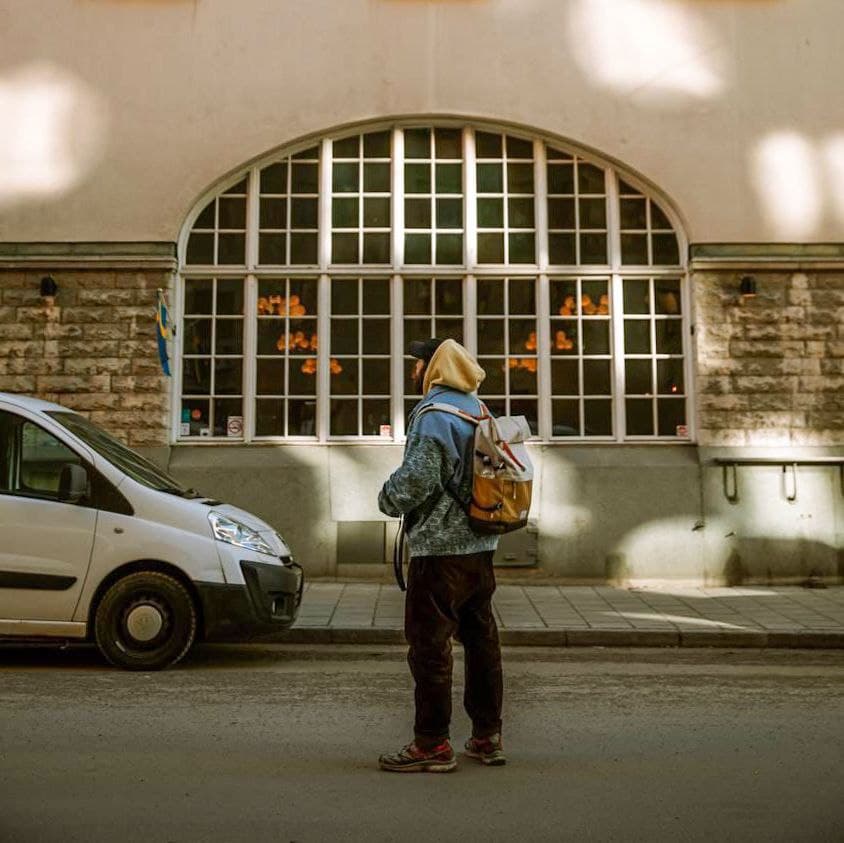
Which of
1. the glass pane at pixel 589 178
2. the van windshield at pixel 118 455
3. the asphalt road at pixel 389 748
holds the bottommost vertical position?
the asphalt road at pixel 389 748

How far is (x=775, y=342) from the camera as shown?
11516 millimetres

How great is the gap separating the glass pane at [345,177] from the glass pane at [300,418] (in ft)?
8.62

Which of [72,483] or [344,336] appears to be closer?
[72,483]

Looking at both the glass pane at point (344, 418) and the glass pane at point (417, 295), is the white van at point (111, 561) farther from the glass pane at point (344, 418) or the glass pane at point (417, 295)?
the glass pane at point (417, 295)

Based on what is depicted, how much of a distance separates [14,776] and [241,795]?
1041 millimetres

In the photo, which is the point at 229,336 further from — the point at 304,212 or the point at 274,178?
the point at 274,178

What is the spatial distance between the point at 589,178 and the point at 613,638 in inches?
241

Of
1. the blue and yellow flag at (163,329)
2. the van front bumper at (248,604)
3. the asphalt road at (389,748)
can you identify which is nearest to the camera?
→ the asphalt road at (389,748)

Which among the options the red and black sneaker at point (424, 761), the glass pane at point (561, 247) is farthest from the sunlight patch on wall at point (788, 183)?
the red and black sneaker at point (424, 761)

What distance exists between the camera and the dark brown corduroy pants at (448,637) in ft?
14.5

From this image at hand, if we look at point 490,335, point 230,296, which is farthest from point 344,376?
point 490,335

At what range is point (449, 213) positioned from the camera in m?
12.1

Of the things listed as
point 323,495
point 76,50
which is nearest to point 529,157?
point 323,495

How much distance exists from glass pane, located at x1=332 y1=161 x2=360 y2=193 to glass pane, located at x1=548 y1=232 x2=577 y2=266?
7.91 ft
